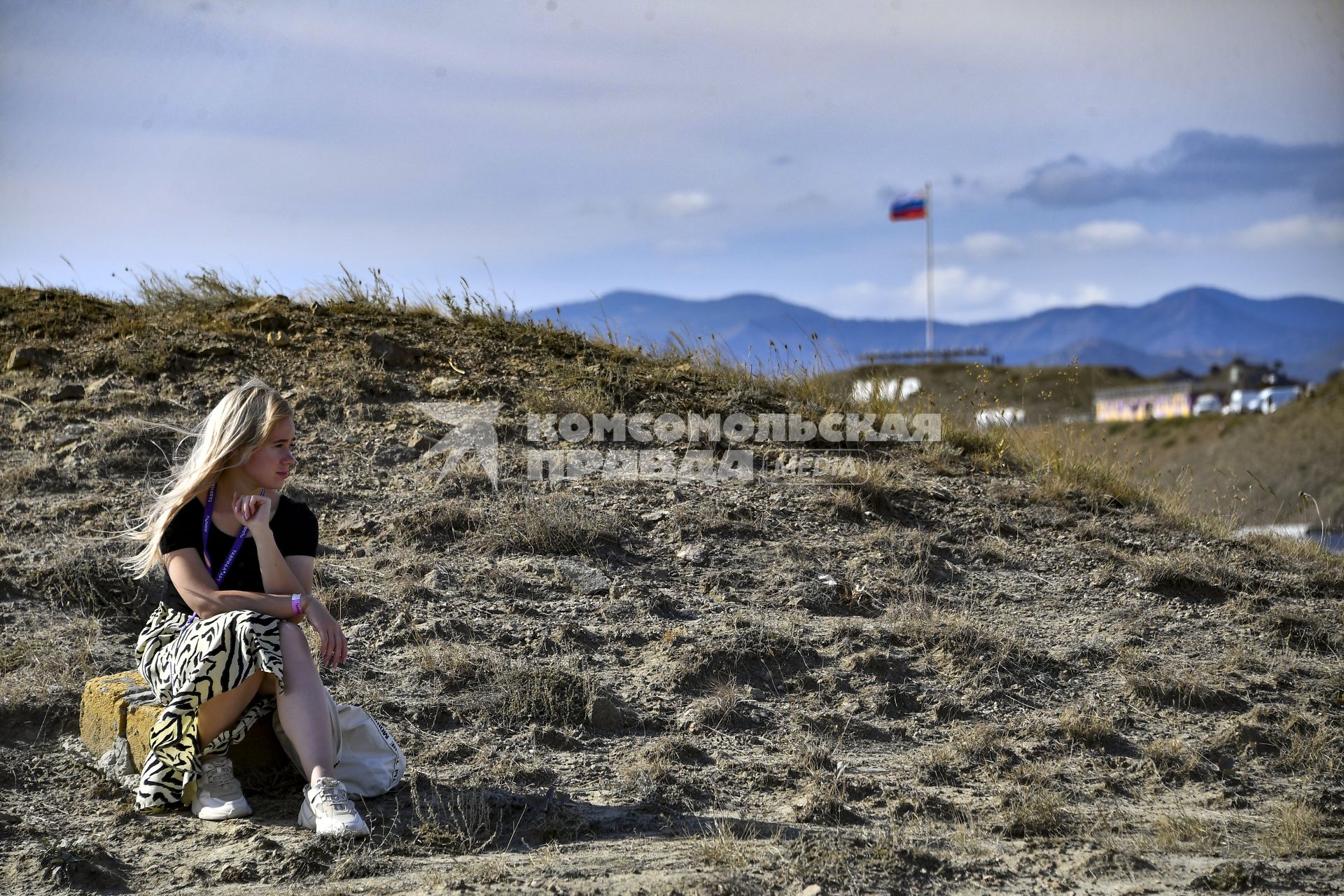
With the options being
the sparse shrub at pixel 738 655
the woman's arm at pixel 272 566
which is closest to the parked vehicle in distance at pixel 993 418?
the sparse shrub at pixel 738 655

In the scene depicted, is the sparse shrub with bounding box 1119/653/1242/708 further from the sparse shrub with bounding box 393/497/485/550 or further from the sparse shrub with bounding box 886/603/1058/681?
the sparse shrub with bounding box 393/497/485/550

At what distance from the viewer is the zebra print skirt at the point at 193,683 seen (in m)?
3.33

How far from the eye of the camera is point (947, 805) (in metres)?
3.79

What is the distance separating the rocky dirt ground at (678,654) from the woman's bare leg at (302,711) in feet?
0.83

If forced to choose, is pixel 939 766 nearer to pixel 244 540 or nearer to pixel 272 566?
pixel 272 566

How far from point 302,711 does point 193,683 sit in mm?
363

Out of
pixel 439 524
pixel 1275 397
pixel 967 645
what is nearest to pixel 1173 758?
pixel 967 645

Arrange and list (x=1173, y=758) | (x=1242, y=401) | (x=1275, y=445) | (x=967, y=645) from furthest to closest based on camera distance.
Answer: (x=1242, y=401), (x=1275, y=445), (x=967, y=645), (x=1173, y=758)

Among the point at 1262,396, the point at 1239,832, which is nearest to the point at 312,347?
the point at 1239,832

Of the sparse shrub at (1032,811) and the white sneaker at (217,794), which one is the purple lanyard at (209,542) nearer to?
the white sneaker at (217,794)

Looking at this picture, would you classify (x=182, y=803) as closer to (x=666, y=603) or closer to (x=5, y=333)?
(x=666, y=603)

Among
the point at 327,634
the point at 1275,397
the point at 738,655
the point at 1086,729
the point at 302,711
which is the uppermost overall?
A: the point at 1275,397

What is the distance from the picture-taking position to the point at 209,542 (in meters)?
3.51
